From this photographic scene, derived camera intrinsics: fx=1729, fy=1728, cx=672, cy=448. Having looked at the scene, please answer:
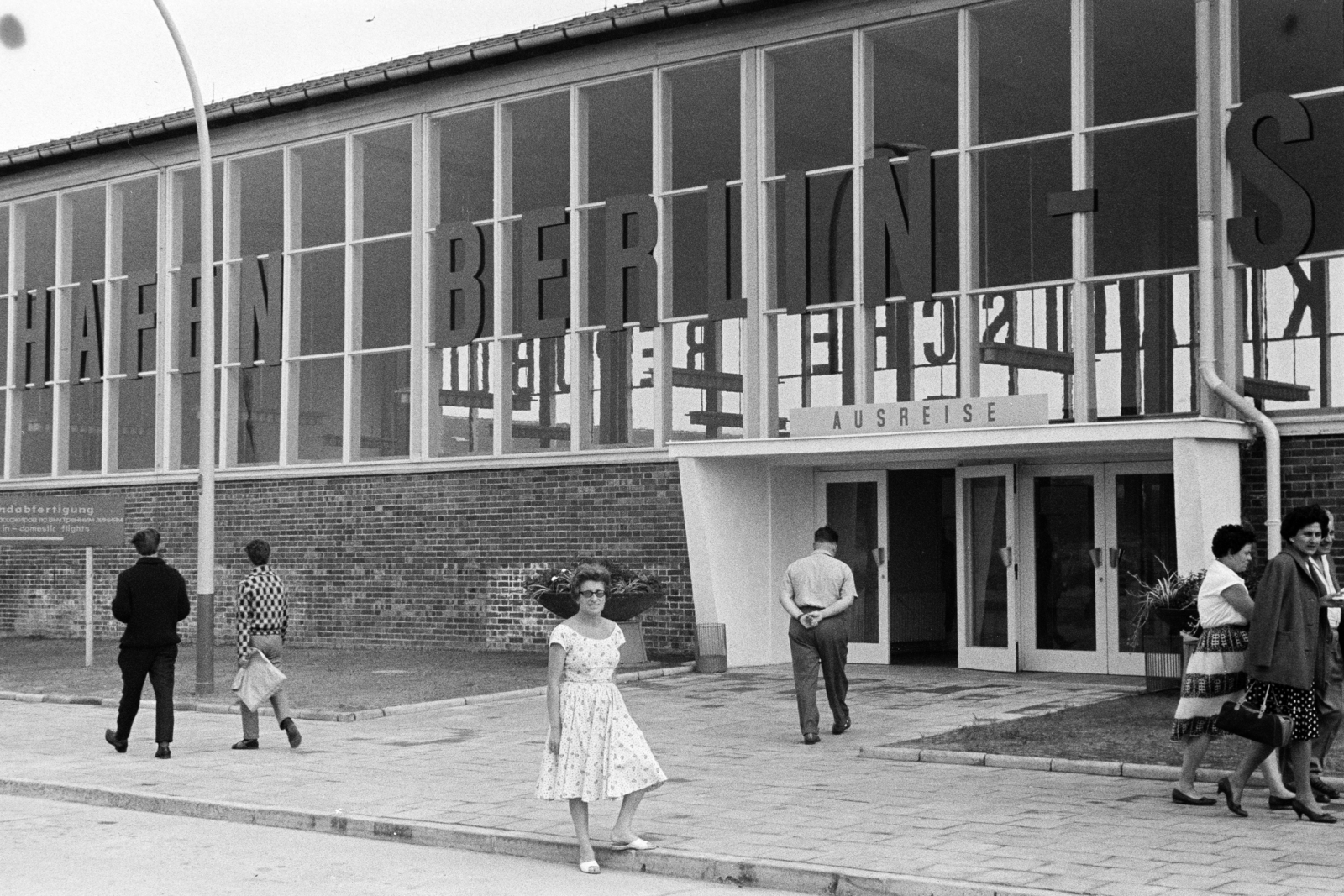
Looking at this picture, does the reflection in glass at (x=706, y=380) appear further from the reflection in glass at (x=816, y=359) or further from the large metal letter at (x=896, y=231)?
the large metal letter at (x=896, y=231)

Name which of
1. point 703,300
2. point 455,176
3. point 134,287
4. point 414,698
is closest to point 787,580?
point 414,698

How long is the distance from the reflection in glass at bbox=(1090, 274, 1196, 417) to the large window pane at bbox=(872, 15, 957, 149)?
3.39 meters

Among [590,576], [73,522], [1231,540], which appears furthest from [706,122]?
[590,576]

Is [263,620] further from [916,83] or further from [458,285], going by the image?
[916,83]

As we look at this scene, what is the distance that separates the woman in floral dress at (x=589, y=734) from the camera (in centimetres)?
862

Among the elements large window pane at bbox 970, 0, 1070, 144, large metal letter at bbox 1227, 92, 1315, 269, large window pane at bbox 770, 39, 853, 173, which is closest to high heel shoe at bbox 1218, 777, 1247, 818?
large metal letter at bbox 1227, 92, 1315, 269

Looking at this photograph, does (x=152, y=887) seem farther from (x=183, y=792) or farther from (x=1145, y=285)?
(x=1145, y=285)

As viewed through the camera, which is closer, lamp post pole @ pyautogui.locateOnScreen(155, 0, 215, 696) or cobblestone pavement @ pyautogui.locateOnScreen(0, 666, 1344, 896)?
cobblestone pavement @ pyautogui.locateOnScreen(0, 666, 1344, 896)

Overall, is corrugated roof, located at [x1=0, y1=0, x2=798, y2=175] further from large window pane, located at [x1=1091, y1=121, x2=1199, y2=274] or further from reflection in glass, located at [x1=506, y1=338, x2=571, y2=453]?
large window pane, located at [x1=1091, y1=121, x2=1199, y2=274]

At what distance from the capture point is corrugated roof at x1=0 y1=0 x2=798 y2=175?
67.8 ft

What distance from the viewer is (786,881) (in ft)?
26.7

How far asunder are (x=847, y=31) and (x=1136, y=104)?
418 cm

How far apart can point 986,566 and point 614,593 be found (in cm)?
413

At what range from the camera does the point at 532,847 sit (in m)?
9.14
